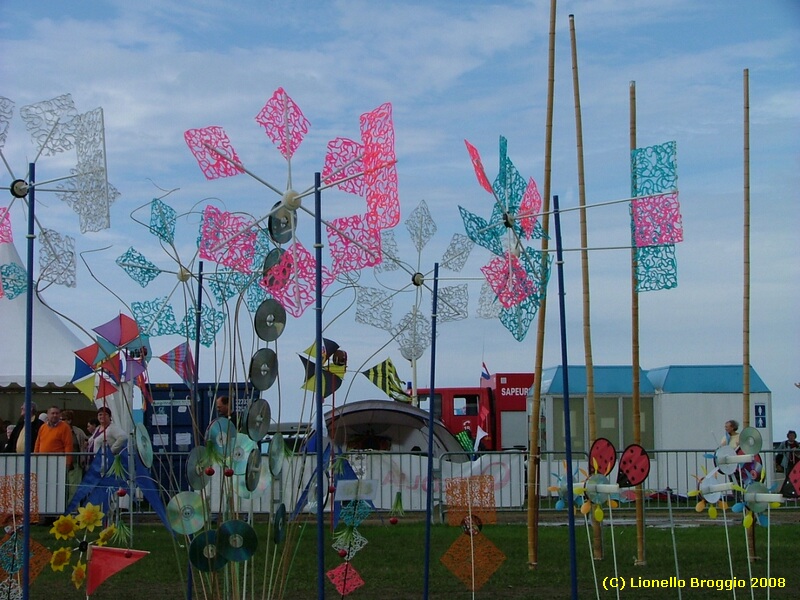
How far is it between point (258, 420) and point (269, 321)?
1.76ft

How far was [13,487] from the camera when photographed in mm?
7215

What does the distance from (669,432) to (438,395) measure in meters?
6.14

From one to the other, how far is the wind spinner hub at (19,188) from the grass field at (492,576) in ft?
7.88

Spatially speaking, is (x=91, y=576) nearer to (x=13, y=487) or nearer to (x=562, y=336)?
(x=13, y=487)

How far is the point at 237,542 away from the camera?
18.3 ft

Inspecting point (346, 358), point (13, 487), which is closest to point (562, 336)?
point (346, 358)

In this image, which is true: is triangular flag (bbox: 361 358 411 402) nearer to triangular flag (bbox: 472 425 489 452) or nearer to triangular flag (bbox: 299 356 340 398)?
triangular flag (bbox: 299 356 340 398)

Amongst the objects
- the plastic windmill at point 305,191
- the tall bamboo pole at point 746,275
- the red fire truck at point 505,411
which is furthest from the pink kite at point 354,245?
the red fire truck at point 505,411

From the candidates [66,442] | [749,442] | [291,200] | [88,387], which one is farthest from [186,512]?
[66,442]

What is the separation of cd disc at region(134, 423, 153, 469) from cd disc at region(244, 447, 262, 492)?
0.69 meters

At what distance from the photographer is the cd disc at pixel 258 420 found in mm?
5809

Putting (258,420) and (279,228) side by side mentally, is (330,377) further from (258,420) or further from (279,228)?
(279,228)

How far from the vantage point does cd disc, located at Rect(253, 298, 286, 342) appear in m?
5.86

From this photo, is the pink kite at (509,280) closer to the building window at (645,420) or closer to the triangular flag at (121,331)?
the triangular flag at (121,331)
